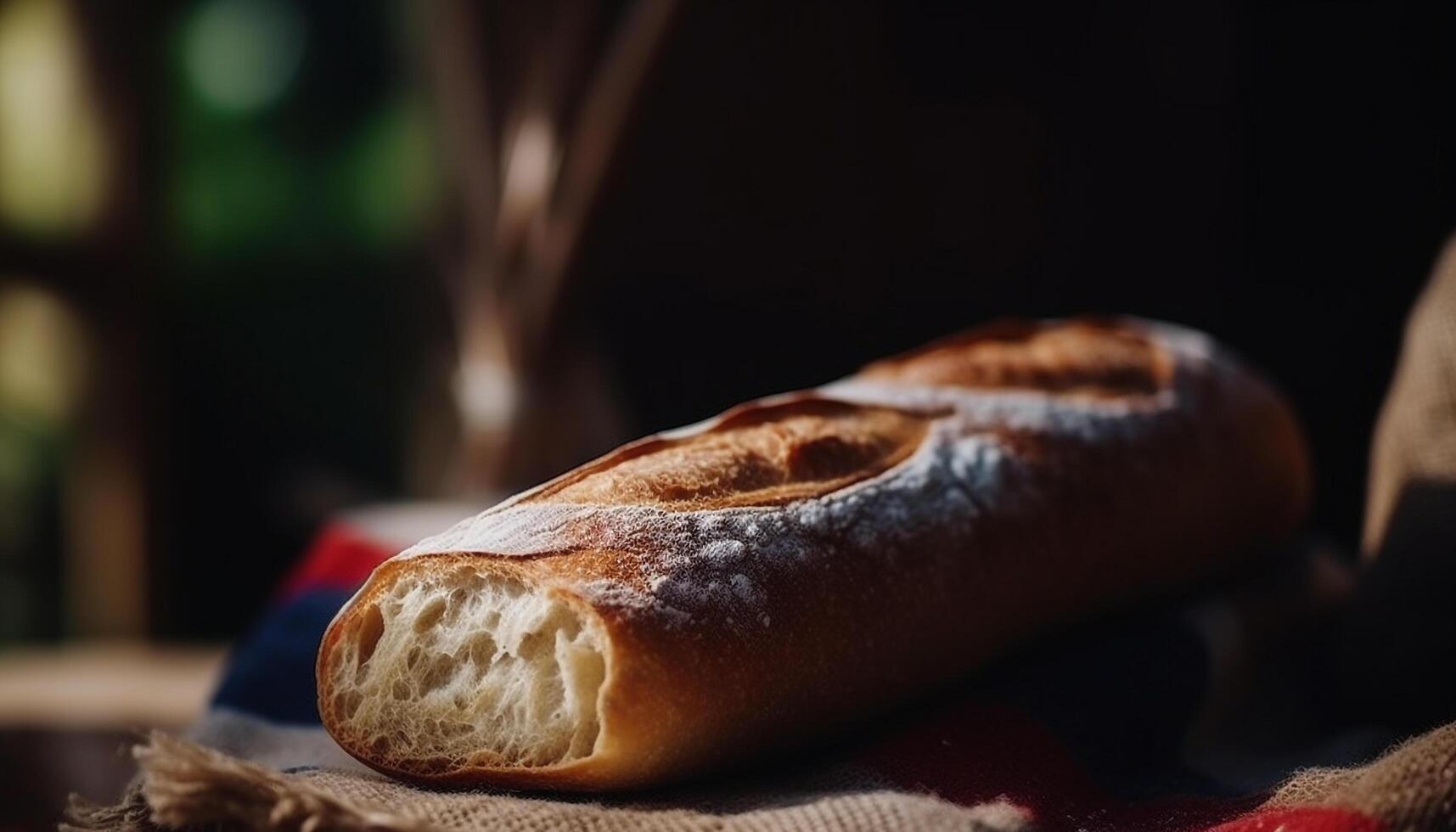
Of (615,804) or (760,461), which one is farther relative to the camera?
(760,461)

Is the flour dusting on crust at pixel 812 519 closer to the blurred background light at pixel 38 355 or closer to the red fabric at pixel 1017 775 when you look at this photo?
the red fabric at pixel 1017 775

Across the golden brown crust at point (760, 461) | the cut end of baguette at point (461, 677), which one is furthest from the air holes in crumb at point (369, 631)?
the golden brown crust at point (760, 461)

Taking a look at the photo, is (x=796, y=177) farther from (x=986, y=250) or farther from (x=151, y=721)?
(x=151, y=721)

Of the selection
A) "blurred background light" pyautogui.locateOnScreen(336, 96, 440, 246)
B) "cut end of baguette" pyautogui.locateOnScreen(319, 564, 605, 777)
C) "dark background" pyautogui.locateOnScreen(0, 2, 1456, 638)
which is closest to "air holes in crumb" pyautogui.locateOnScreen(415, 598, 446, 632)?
"cut end of baguette" pyautogui.locateOnScreen(319, 564, 605, 777)

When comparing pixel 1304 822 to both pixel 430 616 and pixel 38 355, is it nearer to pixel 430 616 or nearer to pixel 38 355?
pixel 430 616

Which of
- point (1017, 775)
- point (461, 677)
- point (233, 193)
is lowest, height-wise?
point (1017, 775)

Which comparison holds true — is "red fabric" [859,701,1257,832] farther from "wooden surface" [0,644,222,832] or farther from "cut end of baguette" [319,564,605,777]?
"wooden surface" [0,644,222,832]

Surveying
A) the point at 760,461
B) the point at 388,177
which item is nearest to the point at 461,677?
the point at 760,461

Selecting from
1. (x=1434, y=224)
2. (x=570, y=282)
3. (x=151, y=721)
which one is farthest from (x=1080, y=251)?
(x=151, y=721)
